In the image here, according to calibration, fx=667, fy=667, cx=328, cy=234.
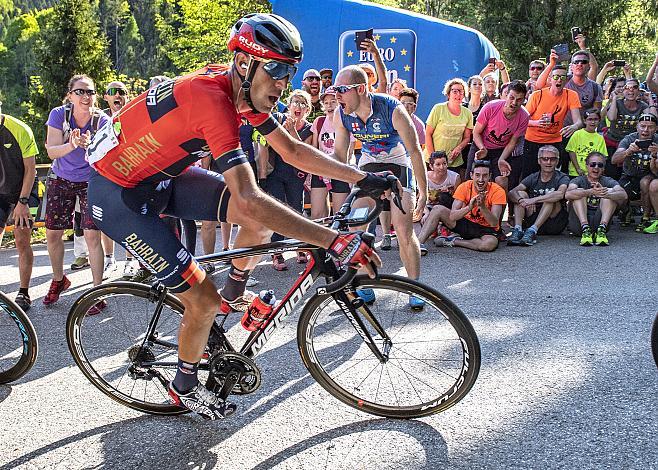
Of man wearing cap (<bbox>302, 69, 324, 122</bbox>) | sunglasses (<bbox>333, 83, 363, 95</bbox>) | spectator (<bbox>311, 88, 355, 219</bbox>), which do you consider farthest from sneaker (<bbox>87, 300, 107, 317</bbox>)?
man wearing cap (<bbox>302, 69, 324, 122</bbox>)

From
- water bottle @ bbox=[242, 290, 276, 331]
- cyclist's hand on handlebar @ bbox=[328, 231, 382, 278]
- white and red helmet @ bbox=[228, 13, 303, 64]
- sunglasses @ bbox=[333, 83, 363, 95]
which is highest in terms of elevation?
white and red helmet @ bbox=[228, 13, 303, 64]

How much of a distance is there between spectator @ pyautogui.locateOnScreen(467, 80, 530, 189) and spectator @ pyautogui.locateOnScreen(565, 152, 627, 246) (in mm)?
893

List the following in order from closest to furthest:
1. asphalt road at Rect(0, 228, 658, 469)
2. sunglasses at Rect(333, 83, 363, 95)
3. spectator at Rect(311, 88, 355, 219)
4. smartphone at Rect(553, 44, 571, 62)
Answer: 1. asphalt road at Rect(0, 228, 658, 469)
2. sunglasses at Rect(333, 83, 363, 95)
3. spectator at Rect(311, 88, 355, 219)
4. smartphone at Rect(553, 44, 571, 62)

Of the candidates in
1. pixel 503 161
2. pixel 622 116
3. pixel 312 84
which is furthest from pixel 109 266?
pixel 622 116

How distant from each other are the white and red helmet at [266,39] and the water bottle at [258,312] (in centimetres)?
123

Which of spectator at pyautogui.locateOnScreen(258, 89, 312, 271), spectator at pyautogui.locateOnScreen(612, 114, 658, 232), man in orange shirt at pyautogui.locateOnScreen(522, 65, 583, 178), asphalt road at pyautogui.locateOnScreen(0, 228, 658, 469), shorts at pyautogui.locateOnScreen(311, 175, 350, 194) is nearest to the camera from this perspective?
asphalt road at pyautogui.locateOnScreen(0, 228, 658, 469)

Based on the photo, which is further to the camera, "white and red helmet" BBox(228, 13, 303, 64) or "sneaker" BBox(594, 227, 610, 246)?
"sneaker" BBox(594, 227, 610, 246)

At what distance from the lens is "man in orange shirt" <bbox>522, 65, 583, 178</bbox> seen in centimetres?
906

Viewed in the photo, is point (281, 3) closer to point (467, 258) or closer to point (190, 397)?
point (467, 258)

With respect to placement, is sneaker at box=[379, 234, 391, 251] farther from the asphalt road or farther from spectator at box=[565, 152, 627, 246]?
the asphalt road

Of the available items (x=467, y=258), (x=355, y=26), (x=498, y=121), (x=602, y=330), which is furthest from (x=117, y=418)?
(x=355, y=26)

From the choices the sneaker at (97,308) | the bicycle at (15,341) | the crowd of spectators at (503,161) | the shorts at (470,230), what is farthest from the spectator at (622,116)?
the bicycle at (15,341)

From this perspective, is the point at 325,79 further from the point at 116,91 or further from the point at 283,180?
the point at 116,91

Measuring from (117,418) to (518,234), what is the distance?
5.78m
